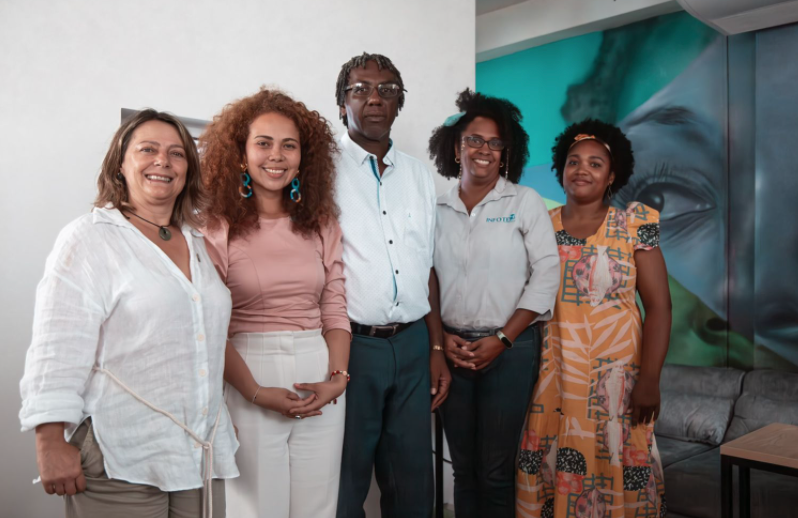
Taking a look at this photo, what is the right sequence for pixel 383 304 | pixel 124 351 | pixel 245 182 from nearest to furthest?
pixel 124 351 → pixel 245 182 → pixel 383 304

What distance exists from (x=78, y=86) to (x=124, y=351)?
1.47 m

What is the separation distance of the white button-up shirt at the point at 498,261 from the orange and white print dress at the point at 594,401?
185mm

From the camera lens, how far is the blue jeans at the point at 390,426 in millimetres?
2283

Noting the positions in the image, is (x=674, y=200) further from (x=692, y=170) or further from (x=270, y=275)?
(x=270, y=275)

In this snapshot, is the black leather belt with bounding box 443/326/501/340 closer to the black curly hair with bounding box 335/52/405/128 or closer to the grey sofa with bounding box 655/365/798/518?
the black curly hair with bounding box 335/52/405/128

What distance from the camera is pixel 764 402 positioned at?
4.34 m

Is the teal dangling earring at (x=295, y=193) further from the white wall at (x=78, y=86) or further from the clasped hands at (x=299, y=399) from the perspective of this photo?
the white wall at (x=78, y=86)

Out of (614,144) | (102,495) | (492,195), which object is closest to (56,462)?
(102,495)

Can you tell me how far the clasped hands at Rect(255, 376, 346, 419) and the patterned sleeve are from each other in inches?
58.3

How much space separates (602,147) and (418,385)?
143 cm

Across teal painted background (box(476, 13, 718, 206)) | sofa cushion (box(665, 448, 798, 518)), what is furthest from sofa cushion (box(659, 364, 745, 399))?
teal painted background (box(476, 13, 718, 206))

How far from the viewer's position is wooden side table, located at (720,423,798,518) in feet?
7.85

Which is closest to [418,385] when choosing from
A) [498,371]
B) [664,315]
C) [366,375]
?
[366,375]

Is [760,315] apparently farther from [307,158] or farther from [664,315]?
[307,158]
